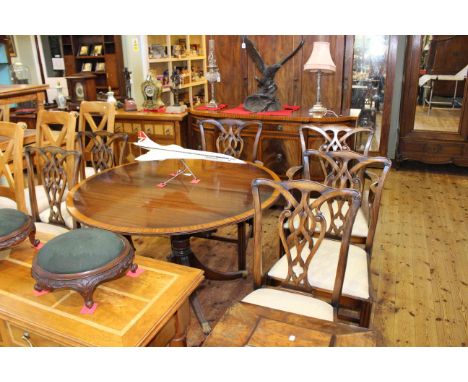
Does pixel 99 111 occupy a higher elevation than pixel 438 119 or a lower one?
higher

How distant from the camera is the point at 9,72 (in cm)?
581

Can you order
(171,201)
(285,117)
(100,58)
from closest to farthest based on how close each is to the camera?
(171,201) < (285,117) < (100,58)

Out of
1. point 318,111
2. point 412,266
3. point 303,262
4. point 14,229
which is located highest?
point 318,111

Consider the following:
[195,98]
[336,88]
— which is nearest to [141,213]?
[336,88]

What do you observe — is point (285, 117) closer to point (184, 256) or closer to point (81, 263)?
point (184, 256)

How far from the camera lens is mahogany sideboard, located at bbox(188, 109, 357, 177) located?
325 centimetres

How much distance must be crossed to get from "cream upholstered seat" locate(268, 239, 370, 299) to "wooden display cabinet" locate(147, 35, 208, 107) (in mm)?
4071

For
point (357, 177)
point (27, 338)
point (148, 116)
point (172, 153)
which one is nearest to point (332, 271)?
point (357, 177)

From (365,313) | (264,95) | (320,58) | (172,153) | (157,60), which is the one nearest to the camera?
(365,313)

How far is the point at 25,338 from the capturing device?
3.70 feet

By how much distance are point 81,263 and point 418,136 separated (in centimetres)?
438

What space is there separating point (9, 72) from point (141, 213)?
17.4 feet

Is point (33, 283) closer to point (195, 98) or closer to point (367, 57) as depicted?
point (367, 57)

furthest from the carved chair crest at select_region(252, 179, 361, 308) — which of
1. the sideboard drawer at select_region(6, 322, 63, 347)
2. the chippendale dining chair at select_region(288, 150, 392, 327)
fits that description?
the sideboard drawer at select_region(6, 322, 63, 347)
